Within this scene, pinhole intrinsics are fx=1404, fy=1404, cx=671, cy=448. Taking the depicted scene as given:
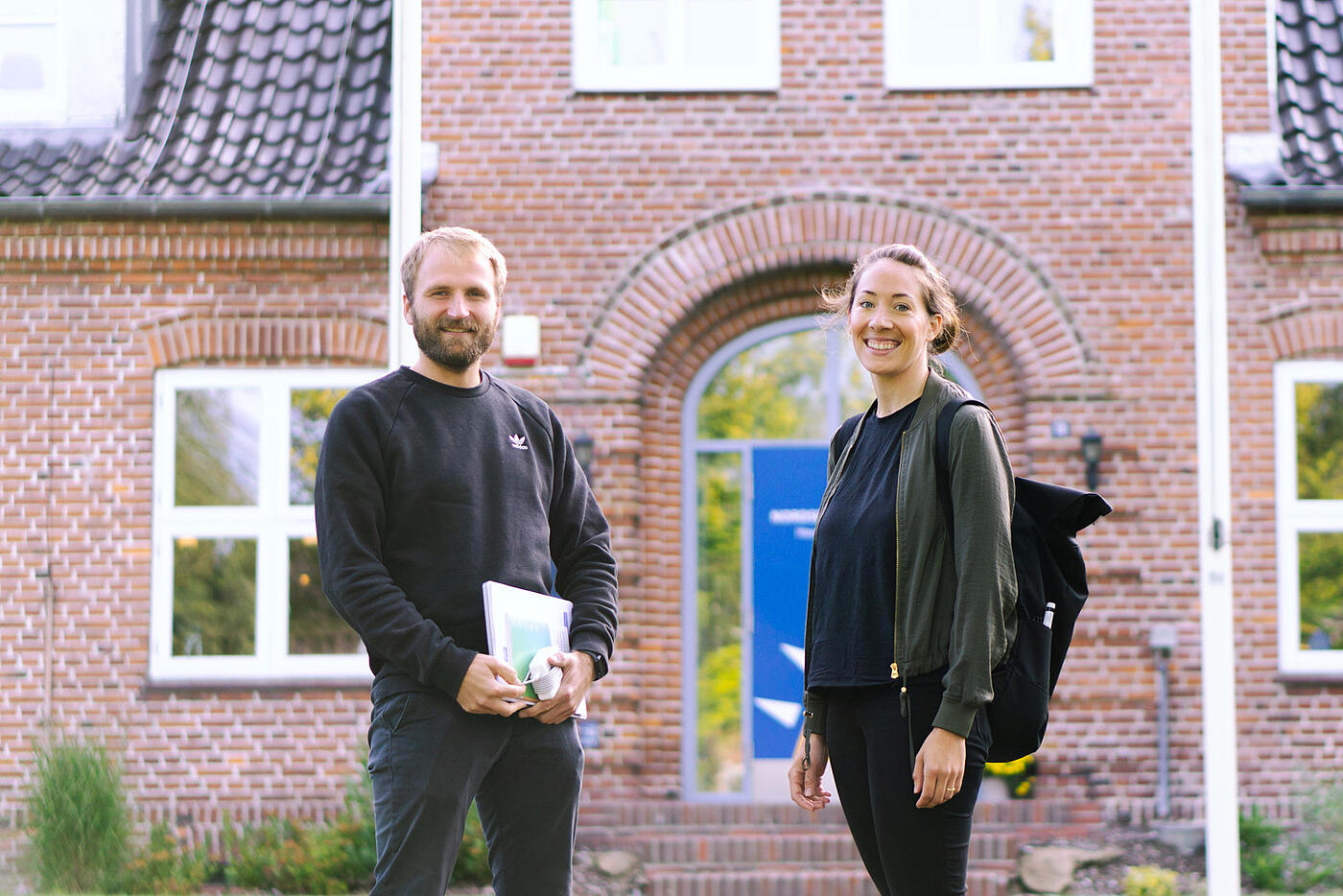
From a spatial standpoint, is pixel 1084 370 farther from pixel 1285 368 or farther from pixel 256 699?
pixel 256 699

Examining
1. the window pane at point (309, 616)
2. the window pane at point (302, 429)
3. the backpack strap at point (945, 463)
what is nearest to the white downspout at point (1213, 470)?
the backpack strap at point (945, 463)

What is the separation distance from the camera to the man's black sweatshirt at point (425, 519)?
8.51ft

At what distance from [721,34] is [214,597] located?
419 cm

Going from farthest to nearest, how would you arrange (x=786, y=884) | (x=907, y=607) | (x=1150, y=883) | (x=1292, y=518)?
1. (x=1292, y=518)
2. (x=786, y=884)
3. (x=1150, y=883)
4. (x=907, y=607)

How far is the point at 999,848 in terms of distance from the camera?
687 cm

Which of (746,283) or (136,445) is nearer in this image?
(136,445)

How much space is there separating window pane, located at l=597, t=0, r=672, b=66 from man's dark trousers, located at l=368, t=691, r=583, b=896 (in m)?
5.75

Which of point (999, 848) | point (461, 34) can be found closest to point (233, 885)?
point (999, 848)

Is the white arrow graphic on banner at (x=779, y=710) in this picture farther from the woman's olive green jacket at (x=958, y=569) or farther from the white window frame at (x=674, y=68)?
the woman's olive green jacket at (x=958, y=569)

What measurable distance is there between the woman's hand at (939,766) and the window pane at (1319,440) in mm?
5946

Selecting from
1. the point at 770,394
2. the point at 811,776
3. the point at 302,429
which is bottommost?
the point at 811,776

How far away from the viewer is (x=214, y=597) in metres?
7.64

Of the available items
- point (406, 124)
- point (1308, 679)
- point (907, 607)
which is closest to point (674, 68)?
point (406, 124)

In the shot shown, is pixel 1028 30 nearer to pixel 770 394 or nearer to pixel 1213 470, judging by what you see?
pixel 770 394
